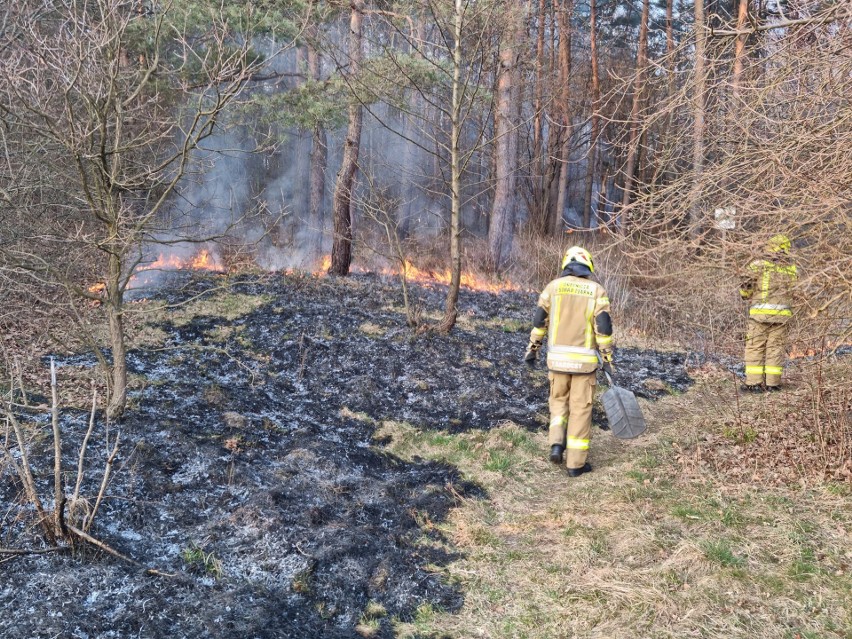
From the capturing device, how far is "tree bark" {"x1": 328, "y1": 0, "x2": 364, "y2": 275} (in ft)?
38.8

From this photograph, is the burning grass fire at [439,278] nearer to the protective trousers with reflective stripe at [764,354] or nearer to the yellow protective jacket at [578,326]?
the protective trousers with reflective stripe at [764,354]

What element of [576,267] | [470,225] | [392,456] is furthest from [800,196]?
[470,225]

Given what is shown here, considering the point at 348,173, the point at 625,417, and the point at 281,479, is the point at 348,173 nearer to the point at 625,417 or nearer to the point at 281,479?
the point at 625,417

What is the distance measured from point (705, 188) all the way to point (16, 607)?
5.40 metres

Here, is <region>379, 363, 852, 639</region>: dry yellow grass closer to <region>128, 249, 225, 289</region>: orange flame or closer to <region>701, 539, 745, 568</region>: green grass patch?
<region>701, 539, 745, 568</region>: green grass patch

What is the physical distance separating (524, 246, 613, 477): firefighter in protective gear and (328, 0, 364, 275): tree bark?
6.13m

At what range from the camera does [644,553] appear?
421 cm

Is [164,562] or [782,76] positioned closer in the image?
[164,562]

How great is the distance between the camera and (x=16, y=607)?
11.1ft

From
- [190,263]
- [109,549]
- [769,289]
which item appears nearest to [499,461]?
[769,289]

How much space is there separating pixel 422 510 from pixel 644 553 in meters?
1.71

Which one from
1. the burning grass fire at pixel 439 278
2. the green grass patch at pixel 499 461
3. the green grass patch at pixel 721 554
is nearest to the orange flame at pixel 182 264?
the burning grass fire at pixel 439 278

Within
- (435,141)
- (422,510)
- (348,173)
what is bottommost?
(422,510)

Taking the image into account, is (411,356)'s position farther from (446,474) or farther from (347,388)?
(446,474)
